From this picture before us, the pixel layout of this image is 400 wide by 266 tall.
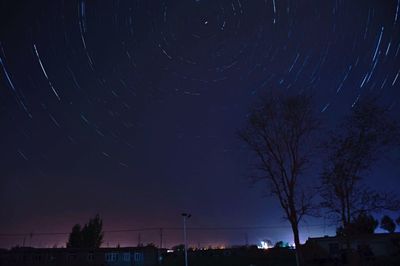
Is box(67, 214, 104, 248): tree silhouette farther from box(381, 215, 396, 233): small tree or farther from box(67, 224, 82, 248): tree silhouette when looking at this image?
box(381, 215, 396, 233): small tree

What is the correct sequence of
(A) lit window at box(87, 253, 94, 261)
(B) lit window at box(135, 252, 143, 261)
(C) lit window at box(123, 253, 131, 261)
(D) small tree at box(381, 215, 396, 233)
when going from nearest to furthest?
(A) lit window at box(87, 253, 94, 261) < (C) lit window at box(123, 253, 131, 261) < (B) lit window at box(135, 252, 143, 261) < (D) small tree at box(381, 215, 396, 233)

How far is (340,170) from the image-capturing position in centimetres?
2077

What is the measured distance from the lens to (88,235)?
95562 mm

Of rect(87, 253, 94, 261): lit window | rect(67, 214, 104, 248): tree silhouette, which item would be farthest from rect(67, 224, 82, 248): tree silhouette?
rect(87, 253, 94, 261): lit window

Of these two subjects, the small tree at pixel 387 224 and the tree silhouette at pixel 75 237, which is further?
the small tree at pixel 387 224

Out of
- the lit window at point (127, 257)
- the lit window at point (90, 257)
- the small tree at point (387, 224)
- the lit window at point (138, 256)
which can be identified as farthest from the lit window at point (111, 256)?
the small tree at point (387, 224)

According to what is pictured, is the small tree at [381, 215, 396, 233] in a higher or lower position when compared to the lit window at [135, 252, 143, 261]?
higher

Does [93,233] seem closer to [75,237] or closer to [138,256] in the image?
[75,237]

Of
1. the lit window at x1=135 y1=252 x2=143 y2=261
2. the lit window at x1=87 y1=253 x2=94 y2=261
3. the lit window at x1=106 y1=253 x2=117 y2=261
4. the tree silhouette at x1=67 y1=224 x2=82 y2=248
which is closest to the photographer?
the lit window at x1=87 y1=253 x2=94 y2=261

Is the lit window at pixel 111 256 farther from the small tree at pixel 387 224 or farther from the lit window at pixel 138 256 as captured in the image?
the small tree at pixel 387 224

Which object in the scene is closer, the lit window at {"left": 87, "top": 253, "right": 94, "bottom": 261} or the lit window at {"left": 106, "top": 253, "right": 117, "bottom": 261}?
the lit window at {"left": 87, "top": 253, "right": 94, "bottom": 261}

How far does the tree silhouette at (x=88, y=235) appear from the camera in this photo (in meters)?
93.6

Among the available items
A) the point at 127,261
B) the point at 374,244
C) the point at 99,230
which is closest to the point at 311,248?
the point at 374,244

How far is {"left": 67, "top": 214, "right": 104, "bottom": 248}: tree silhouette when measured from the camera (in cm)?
9356
